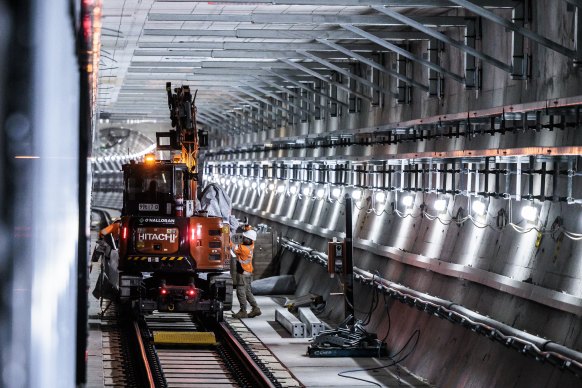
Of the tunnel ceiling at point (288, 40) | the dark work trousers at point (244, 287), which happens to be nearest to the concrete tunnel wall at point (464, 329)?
the dark work trousers at point (244, 287)

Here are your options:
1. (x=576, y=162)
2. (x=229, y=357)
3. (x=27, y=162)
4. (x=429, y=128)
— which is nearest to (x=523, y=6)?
(x=576, y=162)

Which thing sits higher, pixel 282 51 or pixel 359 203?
pixel 282 51

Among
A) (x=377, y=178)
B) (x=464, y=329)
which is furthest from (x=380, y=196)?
(x=464, y=329)

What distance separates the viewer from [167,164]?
20.1m

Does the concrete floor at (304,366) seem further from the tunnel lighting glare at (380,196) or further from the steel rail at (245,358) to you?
the tunnel lighting glare at (380,196)

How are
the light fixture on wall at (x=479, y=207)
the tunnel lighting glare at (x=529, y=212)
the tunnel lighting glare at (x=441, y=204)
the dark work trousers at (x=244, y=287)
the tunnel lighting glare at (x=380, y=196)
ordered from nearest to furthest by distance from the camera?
1. the tunnel lighting glare at (x=529, y=212)
2. the light fixture on wall at (x=479, y=207)
3. the tunnel lighting glare at (x=441, y=204)
4. the tunnel lighting glare at (x=380, y=196)
5. the dark work trousers at (x=244, y=287)

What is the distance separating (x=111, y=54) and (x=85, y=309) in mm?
18502

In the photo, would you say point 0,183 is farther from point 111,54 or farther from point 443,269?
point 111,54

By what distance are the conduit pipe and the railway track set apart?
7.82 ft

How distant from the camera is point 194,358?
18.2m

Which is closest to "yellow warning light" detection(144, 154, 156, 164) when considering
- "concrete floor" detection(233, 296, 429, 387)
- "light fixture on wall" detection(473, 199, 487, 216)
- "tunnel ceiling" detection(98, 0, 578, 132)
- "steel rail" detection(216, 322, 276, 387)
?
"tunnel ceiling" detection(98, 0, 578, 132)

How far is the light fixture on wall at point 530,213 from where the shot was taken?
1285 cm

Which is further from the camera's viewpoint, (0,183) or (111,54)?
(111,54)

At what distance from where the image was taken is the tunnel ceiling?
46.8 feet
